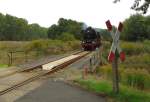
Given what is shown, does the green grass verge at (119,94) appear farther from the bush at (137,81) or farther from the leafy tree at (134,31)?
the leafy tree at (134,31)

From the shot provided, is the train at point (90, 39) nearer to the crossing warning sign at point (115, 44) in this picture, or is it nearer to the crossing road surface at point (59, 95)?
the crossing road surface at point (59, 95)

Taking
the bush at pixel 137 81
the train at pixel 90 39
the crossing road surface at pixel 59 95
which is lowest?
the bush at pixel 137 81

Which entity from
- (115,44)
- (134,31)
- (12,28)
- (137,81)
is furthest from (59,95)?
(12,28)

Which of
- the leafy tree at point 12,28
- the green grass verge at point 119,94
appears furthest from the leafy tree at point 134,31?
the leafy tree at point 12,28

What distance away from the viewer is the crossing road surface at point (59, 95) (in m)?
14.3

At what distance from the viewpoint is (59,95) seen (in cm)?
1541

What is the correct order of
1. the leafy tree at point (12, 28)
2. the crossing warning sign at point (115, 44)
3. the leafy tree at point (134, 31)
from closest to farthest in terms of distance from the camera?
the crossing warning sign at point (115, 44)
the leafy tree at point (134, 31)
the leafy tree at point (12, 28)

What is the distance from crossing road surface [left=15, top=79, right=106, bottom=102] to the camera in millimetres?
14252

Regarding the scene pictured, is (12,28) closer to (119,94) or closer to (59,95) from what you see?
(59,95)

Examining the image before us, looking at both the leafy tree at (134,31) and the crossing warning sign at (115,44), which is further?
the leafy tree at (134,31)

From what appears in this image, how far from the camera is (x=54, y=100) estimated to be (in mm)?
14086

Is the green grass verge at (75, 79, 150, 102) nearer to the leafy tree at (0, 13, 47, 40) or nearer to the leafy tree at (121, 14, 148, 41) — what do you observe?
the leafy tree at (121, 14, 148, 41)

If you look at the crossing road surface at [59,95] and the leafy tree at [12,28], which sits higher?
the leafy tree at [12,28]

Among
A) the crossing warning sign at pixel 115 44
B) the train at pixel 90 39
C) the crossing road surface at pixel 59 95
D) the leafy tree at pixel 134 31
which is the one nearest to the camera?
the crossing road surface at pixel 59 95
